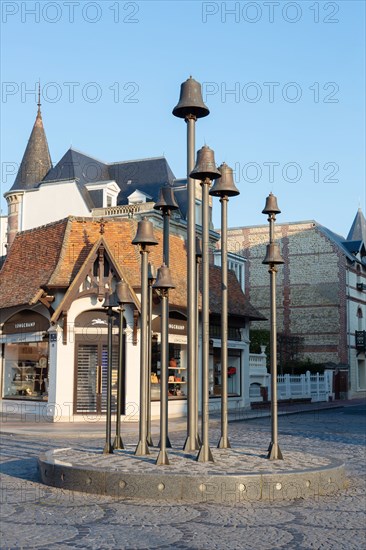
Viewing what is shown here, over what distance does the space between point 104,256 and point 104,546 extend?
59.3 feet

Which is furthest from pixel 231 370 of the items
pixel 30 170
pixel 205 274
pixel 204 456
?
pixel 30 170

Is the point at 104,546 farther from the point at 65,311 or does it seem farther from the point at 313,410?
the point at 313,410

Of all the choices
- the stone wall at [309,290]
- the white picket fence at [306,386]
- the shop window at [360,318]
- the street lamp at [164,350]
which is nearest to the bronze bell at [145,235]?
the street lamp at [164,350]

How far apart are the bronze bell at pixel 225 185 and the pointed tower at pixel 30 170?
3512 cm

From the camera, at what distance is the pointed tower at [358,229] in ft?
194

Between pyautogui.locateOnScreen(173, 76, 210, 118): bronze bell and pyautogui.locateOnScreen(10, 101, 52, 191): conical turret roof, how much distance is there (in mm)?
36216

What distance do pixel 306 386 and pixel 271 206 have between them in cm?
2884

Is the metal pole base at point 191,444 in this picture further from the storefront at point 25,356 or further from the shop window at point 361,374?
the shop window at point 361,374

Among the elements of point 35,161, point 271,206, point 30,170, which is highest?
point 35,161

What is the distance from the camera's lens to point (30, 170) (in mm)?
46562

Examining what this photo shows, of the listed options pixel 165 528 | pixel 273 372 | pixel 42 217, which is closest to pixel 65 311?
pixel 273 372

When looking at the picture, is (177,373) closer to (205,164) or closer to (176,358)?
(176,358)

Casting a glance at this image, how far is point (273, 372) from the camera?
37.9ft

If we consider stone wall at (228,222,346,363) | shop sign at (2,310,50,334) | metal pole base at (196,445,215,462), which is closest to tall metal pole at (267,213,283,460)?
metal pole base at (196,445,215,462)
